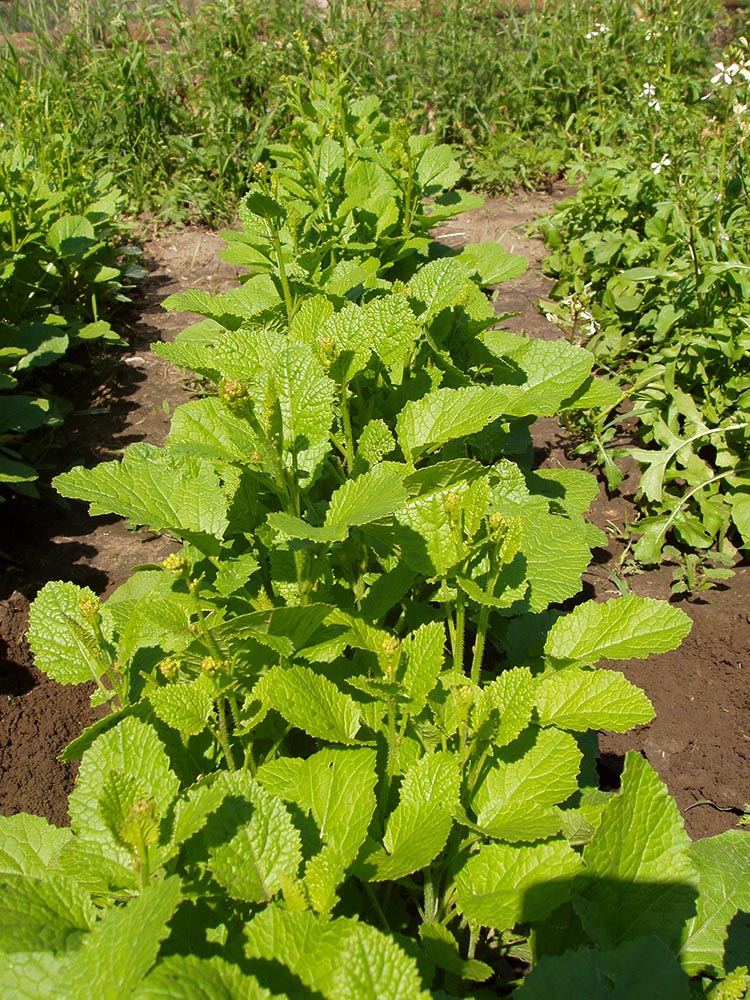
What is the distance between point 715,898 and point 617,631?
55 cm

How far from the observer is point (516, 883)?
5.30 ft

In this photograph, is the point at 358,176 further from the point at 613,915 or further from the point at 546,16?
the point at 546,16

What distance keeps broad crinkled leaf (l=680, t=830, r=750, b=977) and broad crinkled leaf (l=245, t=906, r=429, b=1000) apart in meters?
0.63

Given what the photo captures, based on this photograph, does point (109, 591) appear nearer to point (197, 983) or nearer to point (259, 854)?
point (259, 854)

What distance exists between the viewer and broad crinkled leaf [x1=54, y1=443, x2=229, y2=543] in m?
1.86

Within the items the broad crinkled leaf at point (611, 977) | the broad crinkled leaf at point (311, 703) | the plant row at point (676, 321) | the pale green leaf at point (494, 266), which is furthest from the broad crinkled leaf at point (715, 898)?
the pale green leaf at point (494, 266)

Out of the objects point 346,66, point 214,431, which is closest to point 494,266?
point 214,431

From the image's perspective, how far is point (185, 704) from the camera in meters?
1.64

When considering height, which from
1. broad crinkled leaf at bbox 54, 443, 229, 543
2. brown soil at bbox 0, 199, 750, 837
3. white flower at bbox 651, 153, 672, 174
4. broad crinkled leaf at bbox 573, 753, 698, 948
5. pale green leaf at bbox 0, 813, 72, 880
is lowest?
brown soil at bbox 0, 199, 750, 837

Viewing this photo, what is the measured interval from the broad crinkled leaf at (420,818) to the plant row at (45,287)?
88.5 inches

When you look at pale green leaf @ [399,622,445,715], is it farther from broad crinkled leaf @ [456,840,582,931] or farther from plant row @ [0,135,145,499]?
plant row @ [0,135,145,499]

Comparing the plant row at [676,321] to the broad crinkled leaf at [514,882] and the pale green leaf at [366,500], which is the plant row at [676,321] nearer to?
the pale green leaf at [366,500]

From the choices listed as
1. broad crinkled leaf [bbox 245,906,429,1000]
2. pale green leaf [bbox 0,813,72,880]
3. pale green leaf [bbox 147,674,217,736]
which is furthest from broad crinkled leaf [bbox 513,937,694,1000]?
pale green leaf [bbox 0,813,72,880]

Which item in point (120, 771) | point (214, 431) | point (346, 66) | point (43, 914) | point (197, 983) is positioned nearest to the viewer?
point (197, 983)
